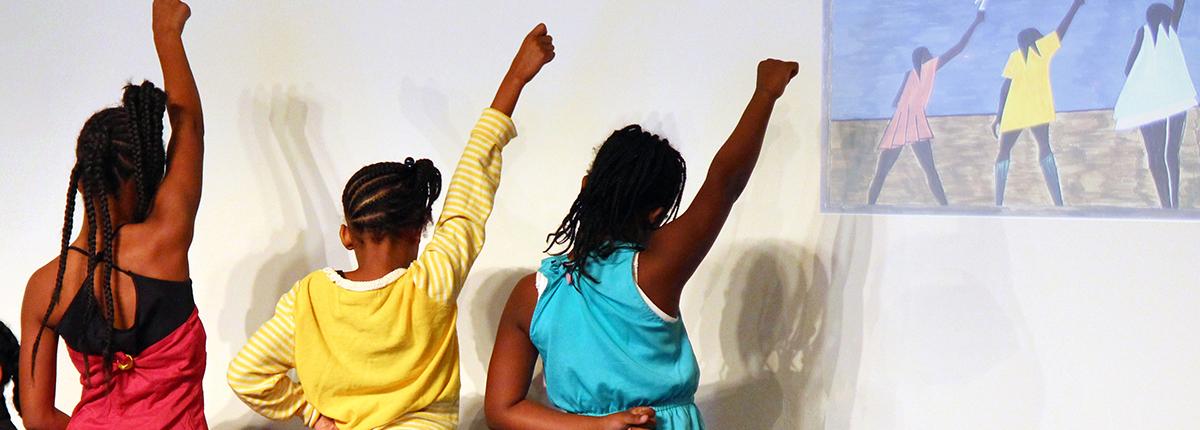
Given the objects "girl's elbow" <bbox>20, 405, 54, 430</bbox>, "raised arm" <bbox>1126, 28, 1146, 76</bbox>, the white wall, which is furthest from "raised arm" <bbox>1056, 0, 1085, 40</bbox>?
"girl's elbow" <bbox>20, 405, 54, 430</bbox>

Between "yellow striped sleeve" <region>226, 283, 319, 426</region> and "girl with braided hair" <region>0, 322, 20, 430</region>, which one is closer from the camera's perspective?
"yellow striped sleeve" <region>226, 283, 319, 426</region>

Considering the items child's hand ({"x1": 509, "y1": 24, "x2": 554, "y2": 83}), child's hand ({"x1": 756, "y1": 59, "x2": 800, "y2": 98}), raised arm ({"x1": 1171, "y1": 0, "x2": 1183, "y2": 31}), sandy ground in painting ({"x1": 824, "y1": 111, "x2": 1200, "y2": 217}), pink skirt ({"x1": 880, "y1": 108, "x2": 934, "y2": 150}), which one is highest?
raised arm ({"x1": 1171, "y1": 0, "x2": 1183, "y2": 31})

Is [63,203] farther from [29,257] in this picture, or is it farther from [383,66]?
[383,66]

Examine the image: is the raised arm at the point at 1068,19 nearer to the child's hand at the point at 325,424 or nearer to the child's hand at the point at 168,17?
the child's hand at the point at 325,424

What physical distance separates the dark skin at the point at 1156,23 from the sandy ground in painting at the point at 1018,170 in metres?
0.09

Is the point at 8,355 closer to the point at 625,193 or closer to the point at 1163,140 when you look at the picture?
the point at 625,193

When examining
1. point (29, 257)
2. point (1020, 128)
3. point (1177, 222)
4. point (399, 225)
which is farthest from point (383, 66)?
point (1177, 222)

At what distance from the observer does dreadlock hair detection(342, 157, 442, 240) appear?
6.27ft

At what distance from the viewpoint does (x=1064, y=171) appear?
1.94 meters

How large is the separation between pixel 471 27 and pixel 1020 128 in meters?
1.15

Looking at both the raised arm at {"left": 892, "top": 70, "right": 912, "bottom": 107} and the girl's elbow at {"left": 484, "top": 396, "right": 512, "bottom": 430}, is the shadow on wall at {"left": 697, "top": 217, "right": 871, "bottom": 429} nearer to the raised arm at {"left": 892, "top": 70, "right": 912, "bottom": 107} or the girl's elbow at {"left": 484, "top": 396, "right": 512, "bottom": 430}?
the raised arm at {"left": 892, "top": 70, "right": 912, "bottom": 107}

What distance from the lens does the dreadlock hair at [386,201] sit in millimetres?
1912

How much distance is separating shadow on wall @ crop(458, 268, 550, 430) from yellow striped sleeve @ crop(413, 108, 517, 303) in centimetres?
53

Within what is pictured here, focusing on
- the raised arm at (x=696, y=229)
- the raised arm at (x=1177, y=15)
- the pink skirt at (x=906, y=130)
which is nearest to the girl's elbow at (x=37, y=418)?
the raised arm at (x=696, y=229)
